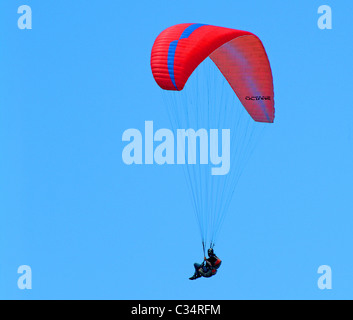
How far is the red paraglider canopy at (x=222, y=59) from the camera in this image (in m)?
28.5

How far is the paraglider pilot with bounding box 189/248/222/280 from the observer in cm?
3002

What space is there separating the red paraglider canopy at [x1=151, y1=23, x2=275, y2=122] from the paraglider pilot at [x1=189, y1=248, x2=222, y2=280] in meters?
3.87

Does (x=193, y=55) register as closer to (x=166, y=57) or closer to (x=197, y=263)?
(x=166, y=57)

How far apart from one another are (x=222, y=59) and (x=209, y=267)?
529 centimetres

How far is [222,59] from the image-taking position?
3170 centimetres

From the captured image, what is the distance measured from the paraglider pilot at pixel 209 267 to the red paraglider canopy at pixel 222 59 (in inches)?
152

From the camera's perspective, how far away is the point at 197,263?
99.0 ft

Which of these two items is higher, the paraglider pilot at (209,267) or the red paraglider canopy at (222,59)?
the red paraglider canopy at (222,59)

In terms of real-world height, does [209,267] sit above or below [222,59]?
below

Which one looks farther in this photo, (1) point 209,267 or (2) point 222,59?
(2) point 222,59

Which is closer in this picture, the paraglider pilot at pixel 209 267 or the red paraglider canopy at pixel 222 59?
the red paraglider canopy at pixel 222 59
